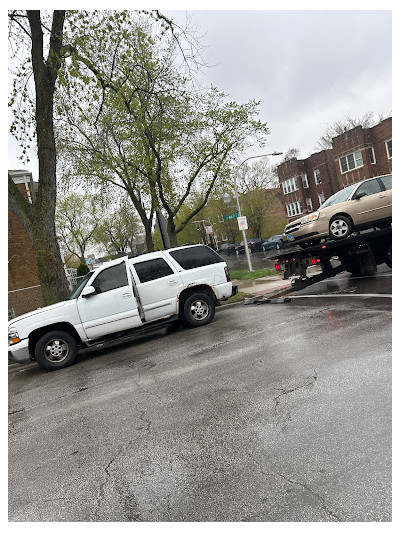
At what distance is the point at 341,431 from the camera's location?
134 inches

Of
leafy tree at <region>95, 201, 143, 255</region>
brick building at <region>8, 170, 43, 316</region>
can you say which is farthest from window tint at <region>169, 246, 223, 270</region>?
leafy tree at <region>95, 201, 143, 255</region>

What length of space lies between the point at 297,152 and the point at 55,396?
63592 mm

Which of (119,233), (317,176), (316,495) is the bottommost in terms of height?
(316,495)

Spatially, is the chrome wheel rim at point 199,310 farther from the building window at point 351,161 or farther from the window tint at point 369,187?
the building window at point 351,161

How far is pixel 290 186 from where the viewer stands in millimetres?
50031

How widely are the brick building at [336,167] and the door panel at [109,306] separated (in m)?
33.0

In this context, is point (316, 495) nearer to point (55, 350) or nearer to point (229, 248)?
point (55, 350)

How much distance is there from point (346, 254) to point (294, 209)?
4106 centimetres

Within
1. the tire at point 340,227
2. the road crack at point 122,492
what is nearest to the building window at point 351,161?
the tire at point 340,227

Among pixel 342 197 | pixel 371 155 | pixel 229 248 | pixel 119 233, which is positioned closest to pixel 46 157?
pixel 342 197

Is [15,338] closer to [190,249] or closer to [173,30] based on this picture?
[190,249]

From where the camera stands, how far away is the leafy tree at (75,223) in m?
56.7

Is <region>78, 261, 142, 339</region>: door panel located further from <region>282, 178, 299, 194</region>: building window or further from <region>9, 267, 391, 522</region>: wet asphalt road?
<region>282, 178, 299, 194</region>: building window

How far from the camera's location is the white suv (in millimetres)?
8148
